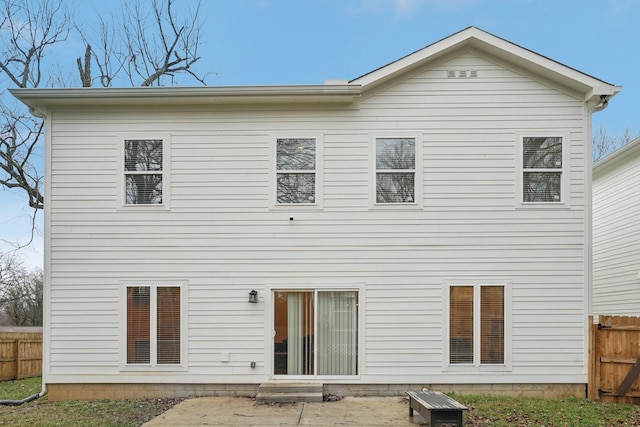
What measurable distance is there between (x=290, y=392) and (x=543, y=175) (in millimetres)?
5893

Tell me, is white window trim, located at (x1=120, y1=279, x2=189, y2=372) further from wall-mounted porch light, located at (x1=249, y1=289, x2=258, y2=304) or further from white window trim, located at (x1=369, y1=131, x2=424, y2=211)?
white window trim, located at (x1=369, y1=131, x2=424, y2=211)

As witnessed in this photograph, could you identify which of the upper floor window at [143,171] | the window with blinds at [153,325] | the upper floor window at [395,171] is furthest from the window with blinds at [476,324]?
the upper floor window at [143,171]

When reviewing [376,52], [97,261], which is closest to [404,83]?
[97,261]

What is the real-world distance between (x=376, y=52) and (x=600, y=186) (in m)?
10.9

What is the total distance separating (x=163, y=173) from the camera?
8719 millimetres

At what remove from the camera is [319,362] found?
852 centimetres

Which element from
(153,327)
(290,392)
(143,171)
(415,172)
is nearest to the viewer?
(290,392)

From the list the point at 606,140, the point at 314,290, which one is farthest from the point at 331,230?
the point at 606,140

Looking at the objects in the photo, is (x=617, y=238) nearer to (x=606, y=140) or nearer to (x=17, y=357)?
(x=606, y=140)

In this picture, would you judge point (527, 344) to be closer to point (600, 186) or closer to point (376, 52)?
point (600, 186)

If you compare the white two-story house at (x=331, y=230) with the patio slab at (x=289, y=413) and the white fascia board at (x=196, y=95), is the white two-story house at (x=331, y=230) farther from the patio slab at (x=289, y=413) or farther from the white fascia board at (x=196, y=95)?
the patio slab at (x=289, y=413)

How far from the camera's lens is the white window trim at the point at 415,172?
8.60m

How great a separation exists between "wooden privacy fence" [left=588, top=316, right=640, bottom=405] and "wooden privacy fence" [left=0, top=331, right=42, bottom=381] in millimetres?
13578

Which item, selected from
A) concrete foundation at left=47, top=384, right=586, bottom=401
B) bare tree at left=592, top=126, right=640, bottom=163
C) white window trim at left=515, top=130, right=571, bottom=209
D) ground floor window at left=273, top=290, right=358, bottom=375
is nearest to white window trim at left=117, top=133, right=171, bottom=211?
ground floor window at left=273, top=290, right=358, bottom=375
